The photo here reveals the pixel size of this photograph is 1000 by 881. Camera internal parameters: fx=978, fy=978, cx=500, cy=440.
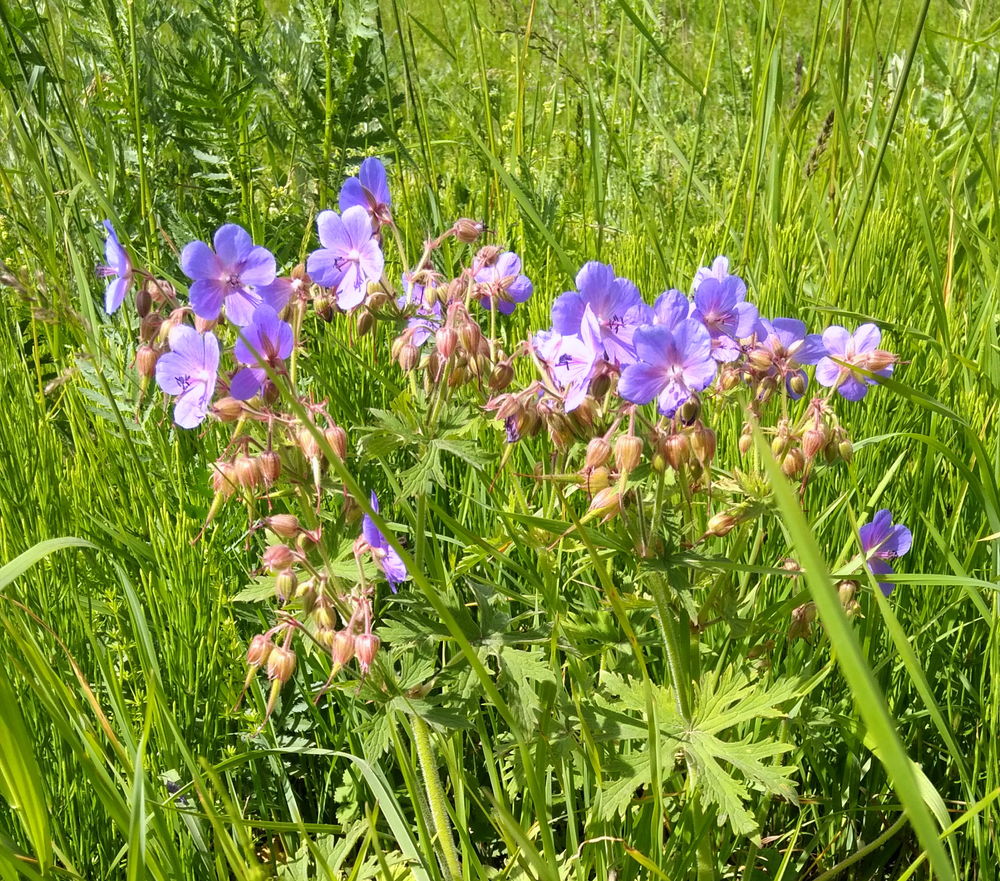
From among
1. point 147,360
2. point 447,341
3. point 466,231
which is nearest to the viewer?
point 447,341

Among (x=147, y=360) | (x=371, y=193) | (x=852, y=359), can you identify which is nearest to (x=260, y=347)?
(x=147, y=360)

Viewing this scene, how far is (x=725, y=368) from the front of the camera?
4.09 ft

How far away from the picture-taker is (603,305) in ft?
3.73

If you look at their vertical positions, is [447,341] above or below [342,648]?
above

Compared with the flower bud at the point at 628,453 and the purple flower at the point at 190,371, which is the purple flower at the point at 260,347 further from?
the flower bud at the point at 628,453

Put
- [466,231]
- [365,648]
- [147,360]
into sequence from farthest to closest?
[466,231], [147,360], [365,648]

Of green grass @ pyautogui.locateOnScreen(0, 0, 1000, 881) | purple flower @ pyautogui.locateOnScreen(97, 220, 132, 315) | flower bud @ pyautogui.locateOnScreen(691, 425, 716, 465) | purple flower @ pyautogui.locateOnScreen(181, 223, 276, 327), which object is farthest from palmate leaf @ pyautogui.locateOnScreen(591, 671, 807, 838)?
purple flower @ pyautogui.locateOnScreen(97, 220, 132, 315)

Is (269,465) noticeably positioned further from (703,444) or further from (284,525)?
(703,444)

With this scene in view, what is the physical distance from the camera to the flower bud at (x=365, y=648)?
995 mm

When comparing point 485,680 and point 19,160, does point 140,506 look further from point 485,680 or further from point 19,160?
point 19,160

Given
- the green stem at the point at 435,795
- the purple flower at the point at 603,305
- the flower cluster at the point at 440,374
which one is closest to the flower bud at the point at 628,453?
the flower cluster at the point at 440,374

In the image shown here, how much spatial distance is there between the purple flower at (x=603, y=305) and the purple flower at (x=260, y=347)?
0.31 meters

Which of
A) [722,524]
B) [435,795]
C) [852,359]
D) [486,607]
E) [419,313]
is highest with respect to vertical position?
[419,313]

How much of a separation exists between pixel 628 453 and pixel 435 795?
0.50m
